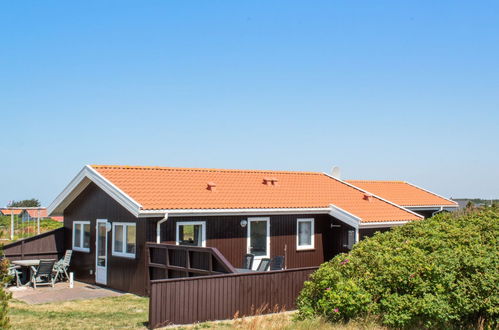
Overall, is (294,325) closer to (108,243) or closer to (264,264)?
(264,264)

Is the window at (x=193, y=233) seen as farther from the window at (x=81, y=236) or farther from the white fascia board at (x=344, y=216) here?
the white fascia board at (x=344, y=216)

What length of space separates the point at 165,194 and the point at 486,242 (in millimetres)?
10359

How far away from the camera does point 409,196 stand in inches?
1142

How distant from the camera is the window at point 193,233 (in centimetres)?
1767

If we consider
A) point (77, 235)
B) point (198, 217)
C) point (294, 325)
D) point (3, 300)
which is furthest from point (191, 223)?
point (3, 300)

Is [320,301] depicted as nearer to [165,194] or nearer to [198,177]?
[165,194]

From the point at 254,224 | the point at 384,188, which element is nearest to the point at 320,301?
the point at 254,224

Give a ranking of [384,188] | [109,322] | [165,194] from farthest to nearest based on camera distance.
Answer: [384,188], [165,194], [109,322]

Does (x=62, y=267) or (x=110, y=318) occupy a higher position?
(x=62, y=267)

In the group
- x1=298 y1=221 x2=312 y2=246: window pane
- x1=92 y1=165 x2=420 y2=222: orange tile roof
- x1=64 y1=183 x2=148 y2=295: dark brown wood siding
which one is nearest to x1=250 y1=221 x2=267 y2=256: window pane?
x1=92 y1=165 x2=420 y2=222: orange tile roof

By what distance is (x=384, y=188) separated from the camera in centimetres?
2969

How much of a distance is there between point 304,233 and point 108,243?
7.08m

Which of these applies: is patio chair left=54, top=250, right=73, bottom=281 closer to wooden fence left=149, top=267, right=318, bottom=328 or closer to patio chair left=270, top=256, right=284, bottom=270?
patio chair left=270, top=256, right=284, bottom=270

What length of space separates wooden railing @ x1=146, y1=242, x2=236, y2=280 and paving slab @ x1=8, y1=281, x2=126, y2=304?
1786 mm
